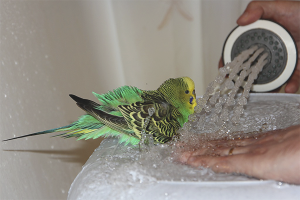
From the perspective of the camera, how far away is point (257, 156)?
336 millimetres

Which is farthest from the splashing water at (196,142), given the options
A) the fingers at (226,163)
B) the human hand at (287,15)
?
the human hand at (287,15)

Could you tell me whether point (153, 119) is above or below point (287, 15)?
below

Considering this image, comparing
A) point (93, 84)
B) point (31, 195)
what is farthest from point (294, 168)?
point (93, 84)

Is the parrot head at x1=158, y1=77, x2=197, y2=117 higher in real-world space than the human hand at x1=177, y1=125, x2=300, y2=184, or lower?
higher

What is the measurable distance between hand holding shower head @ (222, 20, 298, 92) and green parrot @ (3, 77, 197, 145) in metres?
0.25

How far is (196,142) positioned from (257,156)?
0.13 metres

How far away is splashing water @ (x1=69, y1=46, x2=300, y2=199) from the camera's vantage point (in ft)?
1.03

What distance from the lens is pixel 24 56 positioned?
50 centimetres

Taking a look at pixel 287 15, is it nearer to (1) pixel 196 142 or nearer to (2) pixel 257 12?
(2) pixel 257 12

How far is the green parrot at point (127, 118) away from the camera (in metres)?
0.40

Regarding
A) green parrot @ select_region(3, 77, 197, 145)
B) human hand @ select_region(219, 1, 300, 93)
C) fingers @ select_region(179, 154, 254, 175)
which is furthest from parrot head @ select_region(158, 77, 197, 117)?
human hand @ select_region(219, 1, 300, 93)

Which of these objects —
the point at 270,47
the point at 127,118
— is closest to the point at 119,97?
the point at 127,118

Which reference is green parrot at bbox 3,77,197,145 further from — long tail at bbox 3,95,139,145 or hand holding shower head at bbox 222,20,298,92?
hand holding shower head at bbox 222,20,298,92

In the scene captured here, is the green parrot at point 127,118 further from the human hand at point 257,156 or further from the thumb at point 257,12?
the thumb at point 257,12
